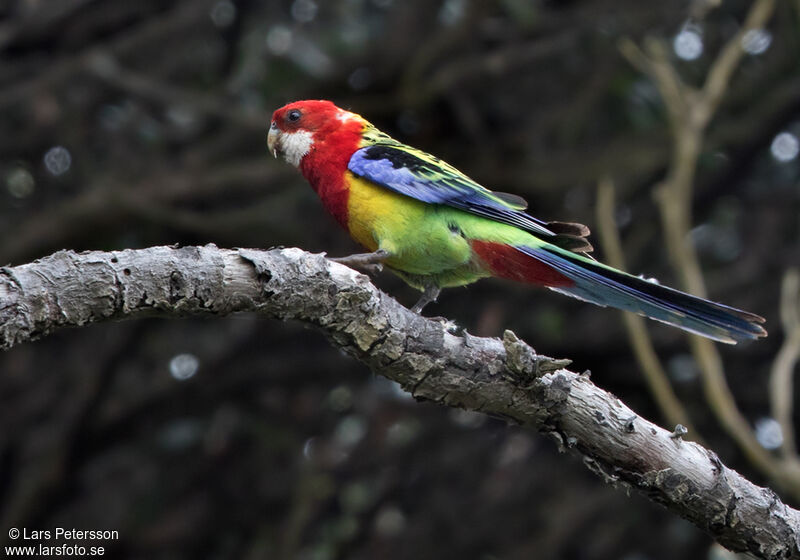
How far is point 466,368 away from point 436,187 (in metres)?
1.47

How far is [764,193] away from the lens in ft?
27.1

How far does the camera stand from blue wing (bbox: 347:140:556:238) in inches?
175

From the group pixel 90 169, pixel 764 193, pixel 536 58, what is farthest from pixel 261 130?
pixel 764 193

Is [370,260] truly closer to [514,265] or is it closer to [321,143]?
[514,265]

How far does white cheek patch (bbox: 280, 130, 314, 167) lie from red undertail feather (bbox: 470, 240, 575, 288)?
118 cm

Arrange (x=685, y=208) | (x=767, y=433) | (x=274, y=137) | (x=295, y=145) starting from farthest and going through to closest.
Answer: (x=767, y=433) → (x=685, y=208) → (x=274, y=137) → (x=295, y=145)

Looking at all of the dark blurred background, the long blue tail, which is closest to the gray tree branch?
the long blue tail

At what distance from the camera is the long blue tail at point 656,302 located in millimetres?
3754

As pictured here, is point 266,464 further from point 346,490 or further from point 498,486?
point 498,486

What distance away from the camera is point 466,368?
3264mm

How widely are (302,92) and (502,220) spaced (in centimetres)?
345

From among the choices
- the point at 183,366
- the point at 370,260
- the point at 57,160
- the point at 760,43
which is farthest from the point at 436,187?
the point at 760,43

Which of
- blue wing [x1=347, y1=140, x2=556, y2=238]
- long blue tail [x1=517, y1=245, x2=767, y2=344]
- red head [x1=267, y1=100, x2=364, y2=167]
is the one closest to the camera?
long blue tail [x1=517, y1=245, x2=767, y2=344]

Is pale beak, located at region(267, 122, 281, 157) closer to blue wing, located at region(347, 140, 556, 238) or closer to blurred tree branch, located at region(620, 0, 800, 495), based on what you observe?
blue wing, located at region(347, 140, 556, 238)
